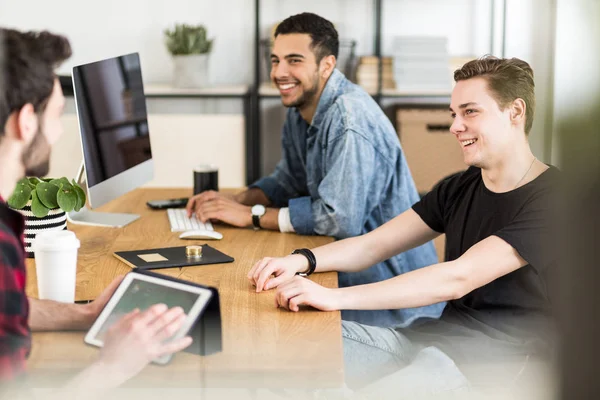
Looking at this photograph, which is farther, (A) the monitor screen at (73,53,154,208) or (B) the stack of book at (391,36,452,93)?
(B) the stack of book at (391,36,452,93)

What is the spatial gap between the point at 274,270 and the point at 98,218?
0.75 metres

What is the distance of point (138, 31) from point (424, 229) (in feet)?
8.58

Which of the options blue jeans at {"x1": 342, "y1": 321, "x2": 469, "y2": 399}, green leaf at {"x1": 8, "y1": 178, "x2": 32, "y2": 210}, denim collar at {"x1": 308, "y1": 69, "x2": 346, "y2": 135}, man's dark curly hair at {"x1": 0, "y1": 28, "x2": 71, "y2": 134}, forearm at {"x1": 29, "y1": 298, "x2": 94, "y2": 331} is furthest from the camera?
denim collar at {"x1": 308, "y1": 69, "x2": 346, "y2": 135}

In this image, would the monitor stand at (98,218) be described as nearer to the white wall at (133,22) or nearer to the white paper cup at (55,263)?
the white paper cup at (55,263)

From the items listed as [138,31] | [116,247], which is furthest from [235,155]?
[116,247]

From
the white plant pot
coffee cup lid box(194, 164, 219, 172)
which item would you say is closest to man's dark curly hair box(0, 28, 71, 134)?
coffee cup lid box(194, 164, 219, 172)

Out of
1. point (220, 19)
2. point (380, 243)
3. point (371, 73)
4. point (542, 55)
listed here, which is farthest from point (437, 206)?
point (220, 19)

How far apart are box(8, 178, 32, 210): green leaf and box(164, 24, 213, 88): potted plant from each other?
214 cm

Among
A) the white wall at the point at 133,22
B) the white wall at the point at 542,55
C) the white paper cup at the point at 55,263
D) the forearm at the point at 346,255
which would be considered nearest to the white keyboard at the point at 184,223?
the forearm at the point at 346,255

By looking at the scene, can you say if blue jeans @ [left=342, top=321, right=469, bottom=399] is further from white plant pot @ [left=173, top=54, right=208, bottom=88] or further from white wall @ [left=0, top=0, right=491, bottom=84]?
white wall @ [left=0, top=0, right=491, bottom=84]

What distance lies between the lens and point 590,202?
304mm

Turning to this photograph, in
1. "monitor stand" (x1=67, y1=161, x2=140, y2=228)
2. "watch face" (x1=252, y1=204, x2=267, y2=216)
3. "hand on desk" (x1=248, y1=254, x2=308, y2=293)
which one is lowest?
"monitor stand" (x1=67, y1=161, x2=140, y2=228)

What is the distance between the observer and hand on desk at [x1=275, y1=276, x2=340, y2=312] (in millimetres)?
1168

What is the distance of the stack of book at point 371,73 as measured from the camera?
11.9 feet
